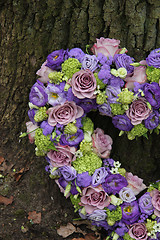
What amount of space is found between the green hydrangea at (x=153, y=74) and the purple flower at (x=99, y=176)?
79cm

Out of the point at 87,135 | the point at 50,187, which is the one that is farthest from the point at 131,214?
the point at 50,187

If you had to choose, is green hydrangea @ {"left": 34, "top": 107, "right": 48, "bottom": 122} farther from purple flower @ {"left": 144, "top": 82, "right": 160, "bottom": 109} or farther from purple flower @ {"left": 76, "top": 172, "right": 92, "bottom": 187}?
purple flower @ {"left": 144, "top": 82, "right": 160, "bottom": 109}

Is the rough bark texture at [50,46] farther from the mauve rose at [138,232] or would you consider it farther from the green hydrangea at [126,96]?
the mauve rose at [138,232]

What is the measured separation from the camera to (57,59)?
2316 millimetres

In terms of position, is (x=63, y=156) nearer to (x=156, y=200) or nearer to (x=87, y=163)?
(x=87, y=163)

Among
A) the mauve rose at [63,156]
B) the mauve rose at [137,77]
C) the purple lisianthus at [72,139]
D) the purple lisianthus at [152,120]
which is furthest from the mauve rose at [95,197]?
the mauve rose at [137,77]

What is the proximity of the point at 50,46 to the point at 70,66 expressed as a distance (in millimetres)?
494

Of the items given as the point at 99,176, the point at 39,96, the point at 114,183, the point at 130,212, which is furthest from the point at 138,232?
the point at 39,96

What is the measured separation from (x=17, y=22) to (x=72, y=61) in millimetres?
783

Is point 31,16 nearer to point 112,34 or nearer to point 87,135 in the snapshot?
point 112,34

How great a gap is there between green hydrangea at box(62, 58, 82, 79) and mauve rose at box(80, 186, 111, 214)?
0.89 m

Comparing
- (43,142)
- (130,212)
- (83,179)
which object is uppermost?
(43,142)

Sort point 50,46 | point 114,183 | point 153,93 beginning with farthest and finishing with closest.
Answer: point 50,46 → point 114,183 → point 153,93

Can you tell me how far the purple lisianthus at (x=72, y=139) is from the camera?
231 cm
